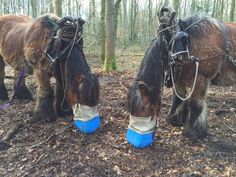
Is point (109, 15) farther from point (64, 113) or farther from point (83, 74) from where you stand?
point (83, 74)

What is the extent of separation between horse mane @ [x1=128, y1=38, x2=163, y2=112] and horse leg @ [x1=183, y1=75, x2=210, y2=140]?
23.6 inches

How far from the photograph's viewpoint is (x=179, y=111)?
14.9 ft

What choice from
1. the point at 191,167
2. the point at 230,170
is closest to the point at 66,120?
the point at 191,167

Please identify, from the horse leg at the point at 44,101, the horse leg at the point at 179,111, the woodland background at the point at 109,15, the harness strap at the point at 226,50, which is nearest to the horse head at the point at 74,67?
the horse leg at the point at 44,101

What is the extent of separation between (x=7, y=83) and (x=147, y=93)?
498cm

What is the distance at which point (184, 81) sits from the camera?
13.4ft

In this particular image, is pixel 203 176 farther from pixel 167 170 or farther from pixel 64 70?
pixel 64 70

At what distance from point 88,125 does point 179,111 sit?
138cm

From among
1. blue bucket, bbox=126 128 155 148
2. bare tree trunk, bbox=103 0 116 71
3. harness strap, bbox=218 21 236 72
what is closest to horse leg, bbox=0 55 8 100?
bare tree trunk, bbox=103 0 116 71

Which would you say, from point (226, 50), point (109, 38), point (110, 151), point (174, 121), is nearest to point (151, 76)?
point (110, 151)

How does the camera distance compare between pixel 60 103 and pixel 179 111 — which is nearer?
pixel 179 111

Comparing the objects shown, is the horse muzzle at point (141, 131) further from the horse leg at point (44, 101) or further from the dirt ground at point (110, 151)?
the horse leg at point (44, 101)

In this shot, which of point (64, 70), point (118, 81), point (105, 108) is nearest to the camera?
point (64, 70)

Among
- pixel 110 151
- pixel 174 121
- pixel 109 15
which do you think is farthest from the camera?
pixel 109 15
